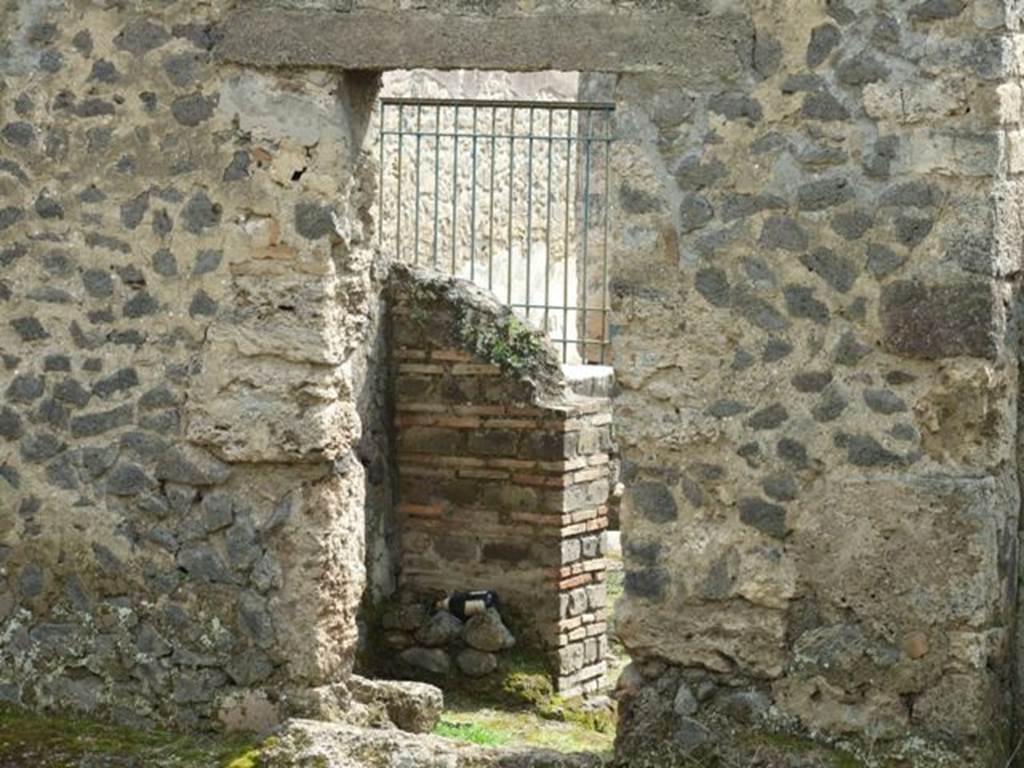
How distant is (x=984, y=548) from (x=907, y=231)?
99 cm

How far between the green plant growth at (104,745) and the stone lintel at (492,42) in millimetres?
2314

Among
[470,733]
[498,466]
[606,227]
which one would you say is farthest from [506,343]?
[470,733]

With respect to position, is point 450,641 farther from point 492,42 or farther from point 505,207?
point 505,207

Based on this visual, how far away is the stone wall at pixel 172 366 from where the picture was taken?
301 inches

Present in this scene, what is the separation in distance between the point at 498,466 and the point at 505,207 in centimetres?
490

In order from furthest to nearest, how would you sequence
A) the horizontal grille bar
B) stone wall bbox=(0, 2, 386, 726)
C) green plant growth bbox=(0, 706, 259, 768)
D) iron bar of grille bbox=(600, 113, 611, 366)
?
the horizontal grille bar
iron bar of grille bbox=(600, 113, 611, 366)
stone wall bbox=(0, 2, 386, 726)
green plant growth bbox=(0, 706, 259, 768)

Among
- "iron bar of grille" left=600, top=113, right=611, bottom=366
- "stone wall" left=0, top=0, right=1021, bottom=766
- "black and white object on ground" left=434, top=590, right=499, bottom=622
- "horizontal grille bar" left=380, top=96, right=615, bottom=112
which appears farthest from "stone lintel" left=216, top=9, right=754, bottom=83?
"black and white object on ground" left=434, top=590, right=499, bottom=622

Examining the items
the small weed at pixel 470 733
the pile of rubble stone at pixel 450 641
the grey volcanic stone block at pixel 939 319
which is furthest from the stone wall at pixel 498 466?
the grey volcanic stone block at pixel 939 319

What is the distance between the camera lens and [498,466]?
9633 mm

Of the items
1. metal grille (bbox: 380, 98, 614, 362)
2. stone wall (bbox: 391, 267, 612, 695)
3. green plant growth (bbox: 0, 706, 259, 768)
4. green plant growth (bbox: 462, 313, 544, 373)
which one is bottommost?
green plant growth (bbox: 0, 706, 259, 768)

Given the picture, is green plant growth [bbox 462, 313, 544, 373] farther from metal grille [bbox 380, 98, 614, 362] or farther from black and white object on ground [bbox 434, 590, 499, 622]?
metal grille [bbox 380, 98, 614, 362]

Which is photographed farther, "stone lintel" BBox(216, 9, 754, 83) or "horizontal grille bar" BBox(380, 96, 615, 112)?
"horizontal grille bar" BBox(380, 96, 615, 112)

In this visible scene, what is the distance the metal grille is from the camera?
11859mm

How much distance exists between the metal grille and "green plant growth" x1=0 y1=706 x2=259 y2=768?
12.9ft
